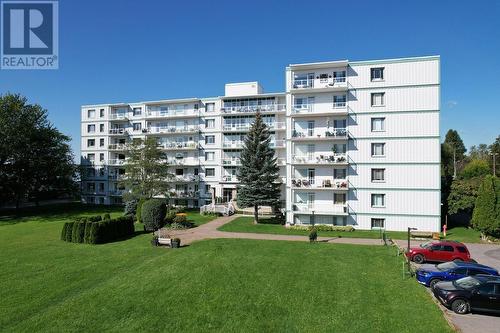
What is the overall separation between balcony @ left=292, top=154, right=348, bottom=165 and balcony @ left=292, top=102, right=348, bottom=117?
4626 mm

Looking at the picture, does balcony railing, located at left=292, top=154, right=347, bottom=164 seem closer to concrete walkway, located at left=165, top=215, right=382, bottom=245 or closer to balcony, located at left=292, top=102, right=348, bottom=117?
balcony, located at left=292, top=102, right=348, bottom=117

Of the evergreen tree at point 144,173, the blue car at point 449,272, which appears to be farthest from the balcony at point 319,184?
the evergreen tree at point 144,173

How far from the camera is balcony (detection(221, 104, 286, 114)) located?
4716 cm

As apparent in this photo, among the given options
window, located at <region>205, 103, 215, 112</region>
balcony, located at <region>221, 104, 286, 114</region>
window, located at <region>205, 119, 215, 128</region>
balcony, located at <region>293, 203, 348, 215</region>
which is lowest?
balcony, located at <region>293, 203, 348, 215</region>

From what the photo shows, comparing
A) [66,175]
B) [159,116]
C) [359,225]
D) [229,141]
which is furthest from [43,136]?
[359,225]

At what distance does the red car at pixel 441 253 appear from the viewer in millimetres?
22422

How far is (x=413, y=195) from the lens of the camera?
33.4 m

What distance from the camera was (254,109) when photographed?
48.4 metres

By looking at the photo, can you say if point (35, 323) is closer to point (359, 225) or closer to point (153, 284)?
point (153, 284)

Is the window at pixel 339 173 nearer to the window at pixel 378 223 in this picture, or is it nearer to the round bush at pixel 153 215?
the window at pixel 378 223

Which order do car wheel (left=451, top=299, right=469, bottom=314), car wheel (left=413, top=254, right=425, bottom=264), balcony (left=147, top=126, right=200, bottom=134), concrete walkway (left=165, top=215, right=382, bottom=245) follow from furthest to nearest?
1. balcony (left=147, top=126, right=200, bottom=134)
2. concrete walkway (left=165, top=215, right=382, bottom=245)
3. car wheel (left=413, top=254, right=425, bottom=264)
4. car wheel (left=451, top=299, right=469, bottom=314)

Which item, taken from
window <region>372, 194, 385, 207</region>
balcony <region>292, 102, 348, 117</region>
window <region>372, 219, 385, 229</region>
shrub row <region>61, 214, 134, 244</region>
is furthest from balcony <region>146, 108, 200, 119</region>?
window <region>372, 219, 385, 229</region>

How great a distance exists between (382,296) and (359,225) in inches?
776

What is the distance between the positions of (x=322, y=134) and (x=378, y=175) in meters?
7.44
